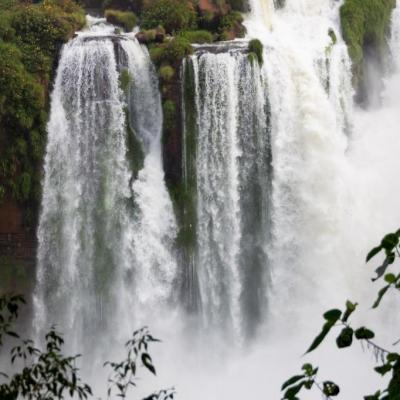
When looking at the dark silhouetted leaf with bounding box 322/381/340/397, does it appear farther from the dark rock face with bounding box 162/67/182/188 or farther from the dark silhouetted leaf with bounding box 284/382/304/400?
the dark rock face with bounding box 162/67/182/188

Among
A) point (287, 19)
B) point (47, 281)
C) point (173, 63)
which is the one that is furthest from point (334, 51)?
point (47, 281)

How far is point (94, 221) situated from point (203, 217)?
6.99 feet

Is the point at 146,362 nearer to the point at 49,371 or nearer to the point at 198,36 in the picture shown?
Result: the point at 49,371

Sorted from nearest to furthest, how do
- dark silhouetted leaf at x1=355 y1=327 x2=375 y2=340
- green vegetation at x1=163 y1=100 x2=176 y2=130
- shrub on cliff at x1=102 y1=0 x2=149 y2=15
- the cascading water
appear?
dark silhouetted leaf at x1=355 y1=327 x2=375 y2=340
the cascading water
green vegetation at x1=163 y1=100 x2=176 y2=130
shrub on cliff at x1=102 y1=0 x2=149 y2=15

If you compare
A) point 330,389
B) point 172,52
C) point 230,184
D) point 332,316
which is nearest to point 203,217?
point 230,184

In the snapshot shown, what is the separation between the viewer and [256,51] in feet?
49.3

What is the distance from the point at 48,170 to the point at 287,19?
7558 mm

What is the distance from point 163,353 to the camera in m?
14.9

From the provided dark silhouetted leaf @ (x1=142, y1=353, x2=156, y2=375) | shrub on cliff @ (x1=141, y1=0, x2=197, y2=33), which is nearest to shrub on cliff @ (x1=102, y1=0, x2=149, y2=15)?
shrub on cliff @ (x1=141, y1=0, x2=197, y2=33)

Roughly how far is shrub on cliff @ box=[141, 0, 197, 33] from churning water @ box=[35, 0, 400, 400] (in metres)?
1.49

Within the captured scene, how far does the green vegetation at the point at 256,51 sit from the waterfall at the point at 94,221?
98.8 inches

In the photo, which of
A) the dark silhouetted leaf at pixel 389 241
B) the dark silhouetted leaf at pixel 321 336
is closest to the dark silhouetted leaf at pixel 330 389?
the dark silhouetted leaf at pixel 321 336

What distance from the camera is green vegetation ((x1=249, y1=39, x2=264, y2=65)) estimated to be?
586 inches

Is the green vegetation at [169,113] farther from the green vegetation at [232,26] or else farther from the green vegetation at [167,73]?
the green vegetation at [232,26]
